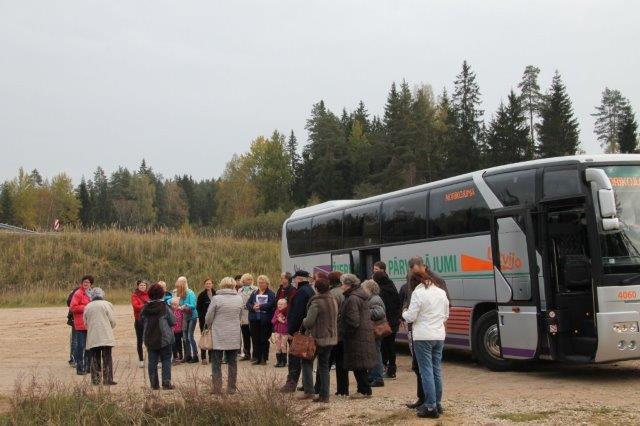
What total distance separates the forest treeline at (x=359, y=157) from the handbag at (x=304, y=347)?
124 feet

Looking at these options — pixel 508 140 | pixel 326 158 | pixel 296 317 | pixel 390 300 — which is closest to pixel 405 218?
pixel 390 300

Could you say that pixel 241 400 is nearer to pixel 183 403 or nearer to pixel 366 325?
pixel 183 403

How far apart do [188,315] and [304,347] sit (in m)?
6.20

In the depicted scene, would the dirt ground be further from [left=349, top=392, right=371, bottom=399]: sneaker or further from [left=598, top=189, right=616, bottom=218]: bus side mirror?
[left=598, top=189, right=616, bottom=218]: bus side mirror

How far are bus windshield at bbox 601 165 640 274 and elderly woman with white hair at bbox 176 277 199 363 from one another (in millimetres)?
8650

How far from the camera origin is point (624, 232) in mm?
11227

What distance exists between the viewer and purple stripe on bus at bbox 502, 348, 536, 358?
11836 millimetres

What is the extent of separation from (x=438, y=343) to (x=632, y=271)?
4.08m

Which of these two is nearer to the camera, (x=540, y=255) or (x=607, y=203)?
(x=607, y=203)

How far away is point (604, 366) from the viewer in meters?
13.4

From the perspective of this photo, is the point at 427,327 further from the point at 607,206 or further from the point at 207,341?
the point at 207,341

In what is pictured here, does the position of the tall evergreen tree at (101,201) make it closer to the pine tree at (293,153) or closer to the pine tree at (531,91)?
the pine tree at (293,153)

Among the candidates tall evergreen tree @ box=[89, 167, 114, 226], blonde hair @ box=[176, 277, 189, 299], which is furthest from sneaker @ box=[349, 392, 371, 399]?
tall evergreen tree @ box=[89, 167, 114, 226]

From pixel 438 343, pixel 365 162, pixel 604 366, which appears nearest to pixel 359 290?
pixel 438 343
